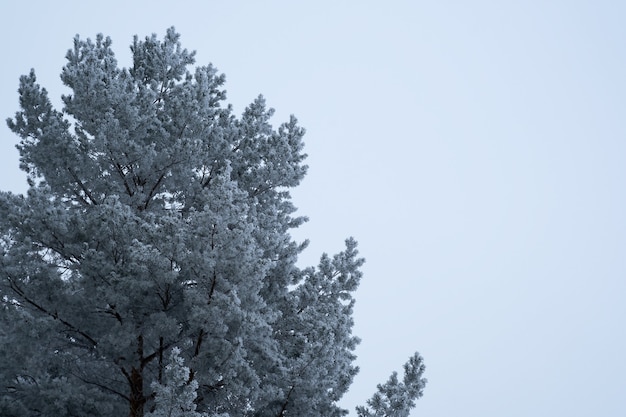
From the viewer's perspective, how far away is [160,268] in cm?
1034

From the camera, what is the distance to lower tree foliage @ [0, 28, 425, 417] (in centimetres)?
1020

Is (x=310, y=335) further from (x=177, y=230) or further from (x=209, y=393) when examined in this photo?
(x=177, y=230)

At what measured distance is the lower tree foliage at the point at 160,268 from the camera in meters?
10.2

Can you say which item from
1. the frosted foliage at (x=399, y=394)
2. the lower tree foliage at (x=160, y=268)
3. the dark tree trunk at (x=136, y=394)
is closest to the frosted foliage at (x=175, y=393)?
the lower tree foliage at (x=160, y=268)

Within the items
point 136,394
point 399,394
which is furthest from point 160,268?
point 399,394

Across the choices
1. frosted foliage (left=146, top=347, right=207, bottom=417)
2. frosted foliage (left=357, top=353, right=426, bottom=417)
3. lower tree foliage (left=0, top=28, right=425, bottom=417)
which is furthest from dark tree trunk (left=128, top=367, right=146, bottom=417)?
frosted foliage (left=357, top=353, right=426, bottom=417)

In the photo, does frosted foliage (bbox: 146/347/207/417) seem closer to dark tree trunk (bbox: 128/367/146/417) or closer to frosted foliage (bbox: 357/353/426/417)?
dark tree trunk (bbox: 128/367/146/417)

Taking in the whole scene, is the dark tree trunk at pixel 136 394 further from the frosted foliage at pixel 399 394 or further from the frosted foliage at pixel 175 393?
the frosted foliage at pixel 399 394

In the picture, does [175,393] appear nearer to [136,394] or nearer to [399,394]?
[136,394]

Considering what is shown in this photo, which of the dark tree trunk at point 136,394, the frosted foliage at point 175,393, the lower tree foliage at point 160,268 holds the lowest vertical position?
the frosted foliage at point 175,393

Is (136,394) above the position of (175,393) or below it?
above

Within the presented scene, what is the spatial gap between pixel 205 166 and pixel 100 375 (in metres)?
3.98

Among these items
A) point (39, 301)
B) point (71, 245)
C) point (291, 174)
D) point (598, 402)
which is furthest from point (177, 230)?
point (598, 402)

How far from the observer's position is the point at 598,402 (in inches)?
7106
